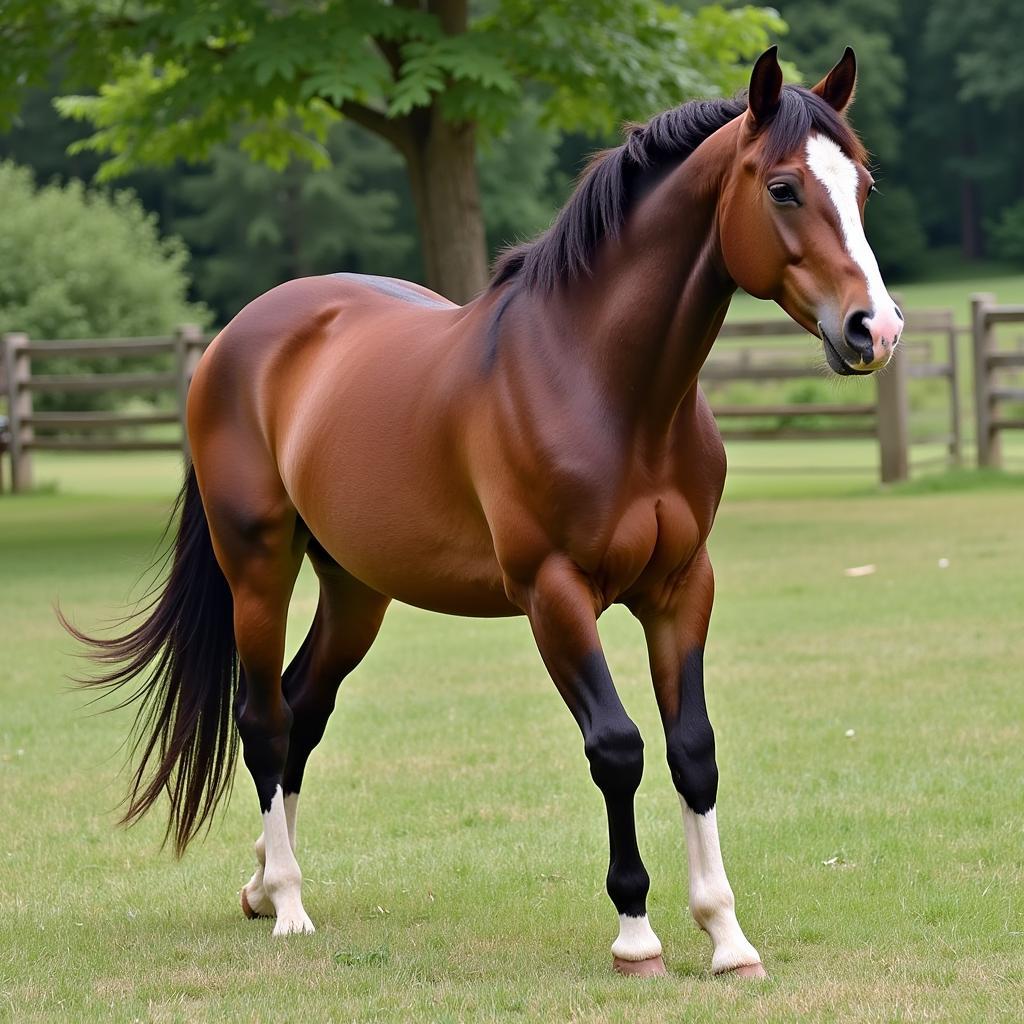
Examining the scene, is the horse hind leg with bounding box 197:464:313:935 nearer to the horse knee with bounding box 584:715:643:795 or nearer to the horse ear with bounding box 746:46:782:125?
Answer: the horse knee with bounding box 584:715:643:795

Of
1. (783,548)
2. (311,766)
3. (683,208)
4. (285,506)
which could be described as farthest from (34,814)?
(783,548)

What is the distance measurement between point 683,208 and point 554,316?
453 mm

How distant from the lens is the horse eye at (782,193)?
143 inches

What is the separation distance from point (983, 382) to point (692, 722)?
14.0 meters

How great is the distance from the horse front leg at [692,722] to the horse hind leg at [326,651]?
137 cm

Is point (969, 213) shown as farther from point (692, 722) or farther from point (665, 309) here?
point (692, 722)

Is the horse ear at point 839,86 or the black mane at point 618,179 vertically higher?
the horse ear at point 839,86

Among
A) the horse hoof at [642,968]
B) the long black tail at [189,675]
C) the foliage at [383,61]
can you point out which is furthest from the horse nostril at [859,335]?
the foliage at [383,61]

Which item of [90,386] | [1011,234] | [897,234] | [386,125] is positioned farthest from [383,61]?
[1011,234]

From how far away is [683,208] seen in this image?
3986mm

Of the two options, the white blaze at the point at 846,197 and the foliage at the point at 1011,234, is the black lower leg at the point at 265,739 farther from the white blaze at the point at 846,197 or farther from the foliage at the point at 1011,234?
the foliage at the point at 1011,234

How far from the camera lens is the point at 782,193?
3.64 metres

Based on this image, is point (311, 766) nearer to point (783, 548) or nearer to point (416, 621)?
point (416, 621)

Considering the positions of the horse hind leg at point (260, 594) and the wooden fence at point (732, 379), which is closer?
the horse hind leg at point (260, 594)
